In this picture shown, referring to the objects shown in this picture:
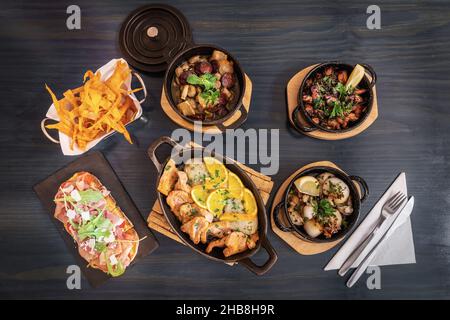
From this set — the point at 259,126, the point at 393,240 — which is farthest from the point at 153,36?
the point at 393,240

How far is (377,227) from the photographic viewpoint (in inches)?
83.5

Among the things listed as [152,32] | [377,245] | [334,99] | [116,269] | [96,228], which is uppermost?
[152,32]

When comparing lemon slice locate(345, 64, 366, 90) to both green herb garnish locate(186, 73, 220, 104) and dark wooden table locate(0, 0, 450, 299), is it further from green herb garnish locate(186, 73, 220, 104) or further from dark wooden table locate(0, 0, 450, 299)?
green herb garnish locate(186, 73, 220, 104)

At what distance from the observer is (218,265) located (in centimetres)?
217

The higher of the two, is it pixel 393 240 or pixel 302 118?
pixel 302 118

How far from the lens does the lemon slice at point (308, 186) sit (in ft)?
6.52

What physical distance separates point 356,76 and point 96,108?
1.34 m

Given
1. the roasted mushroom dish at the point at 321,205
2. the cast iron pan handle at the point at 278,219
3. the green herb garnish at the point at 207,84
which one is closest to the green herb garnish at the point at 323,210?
the roasted mushroom dish at the point at 321,205

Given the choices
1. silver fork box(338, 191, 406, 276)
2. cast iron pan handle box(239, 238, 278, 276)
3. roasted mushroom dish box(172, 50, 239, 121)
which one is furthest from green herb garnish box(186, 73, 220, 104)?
silver fork box(338, 191, 406, 276)

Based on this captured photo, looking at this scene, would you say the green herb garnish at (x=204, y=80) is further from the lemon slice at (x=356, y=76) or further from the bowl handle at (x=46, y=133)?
the bowl handle at (x=46, y=133)

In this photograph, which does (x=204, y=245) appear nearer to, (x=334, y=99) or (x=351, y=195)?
(x=351, y=195)

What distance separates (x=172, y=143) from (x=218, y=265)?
2.44ft

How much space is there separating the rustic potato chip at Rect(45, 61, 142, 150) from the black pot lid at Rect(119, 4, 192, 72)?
15 cm
